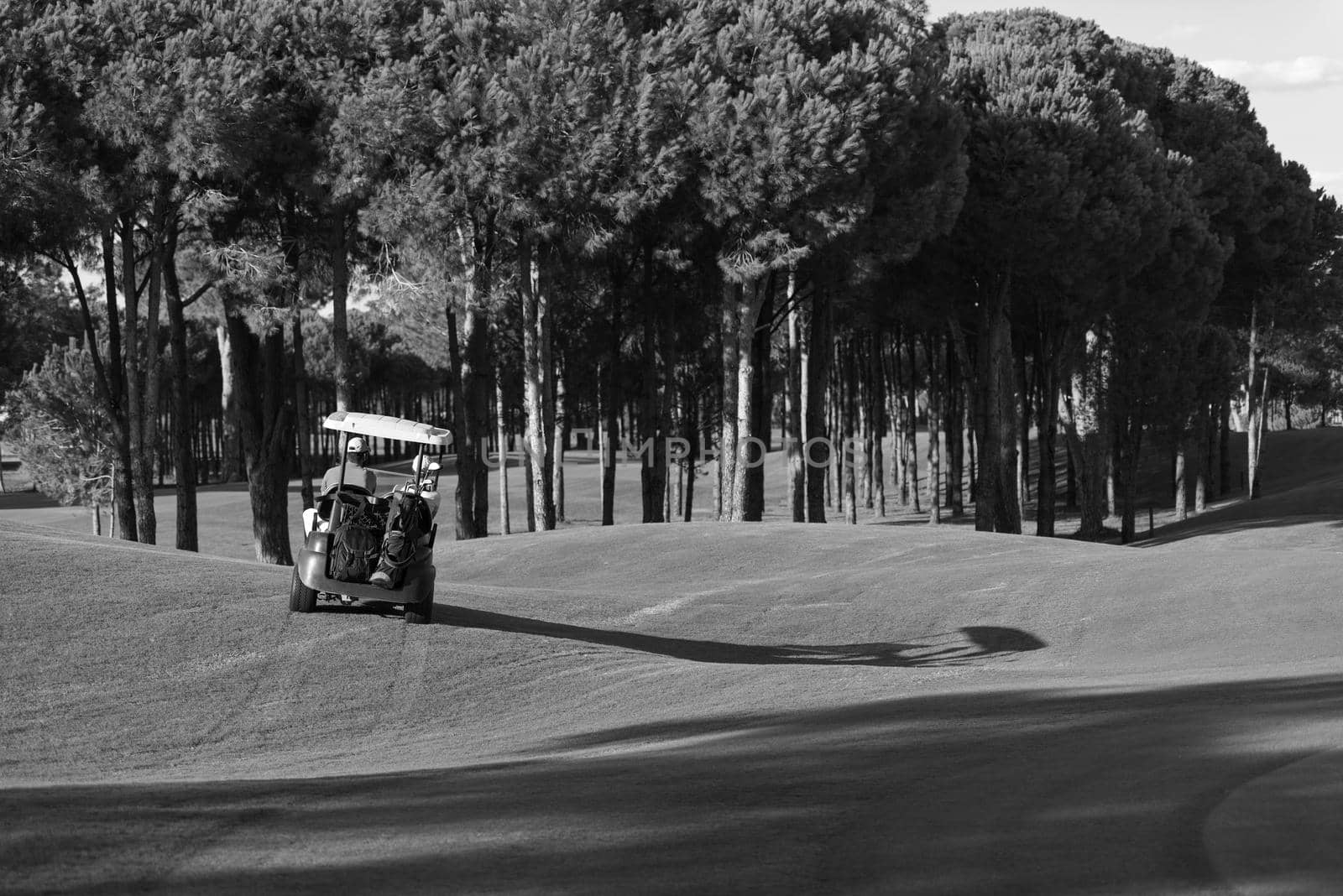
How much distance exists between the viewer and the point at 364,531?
1814 cm

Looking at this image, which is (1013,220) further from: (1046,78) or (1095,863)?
(1095,863)

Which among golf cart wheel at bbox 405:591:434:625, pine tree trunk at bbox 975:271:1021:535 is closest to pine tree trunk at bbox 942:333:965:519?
pine tree trunk at bbox 975:271:1021:535

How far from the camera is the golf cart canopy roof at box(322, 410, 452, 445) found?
17.0 m

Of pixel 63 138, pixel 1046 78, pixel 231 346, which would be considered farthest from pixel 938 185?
pixel 63 138

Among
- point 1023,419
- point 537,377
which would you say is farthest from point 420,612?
point 1023,419

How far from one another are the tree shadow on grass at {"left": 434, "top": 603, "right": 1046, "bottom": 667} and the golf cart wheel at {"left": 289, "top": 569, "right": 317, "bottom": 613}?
1870 mm

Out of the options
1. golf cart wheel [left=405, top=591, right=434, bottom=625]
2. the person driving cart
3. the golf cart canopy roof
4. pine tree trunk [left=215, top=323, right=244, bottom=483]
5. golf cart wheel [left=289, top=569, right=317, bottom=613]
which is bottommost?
→ golf cart wheel [left=405, top=591, right=434, bottom=625]

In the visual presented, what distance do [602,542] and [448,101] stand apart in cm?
1205

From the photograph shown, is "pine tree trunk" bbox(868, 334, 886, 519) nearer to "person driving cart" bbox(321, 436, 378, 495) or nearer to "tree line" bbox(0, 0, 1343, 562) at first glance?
"tree line" bbox(0, 0, 1343, 562)

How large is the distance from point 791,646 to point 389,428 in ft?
28.7

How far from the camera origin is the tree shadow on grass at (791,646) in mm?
21438

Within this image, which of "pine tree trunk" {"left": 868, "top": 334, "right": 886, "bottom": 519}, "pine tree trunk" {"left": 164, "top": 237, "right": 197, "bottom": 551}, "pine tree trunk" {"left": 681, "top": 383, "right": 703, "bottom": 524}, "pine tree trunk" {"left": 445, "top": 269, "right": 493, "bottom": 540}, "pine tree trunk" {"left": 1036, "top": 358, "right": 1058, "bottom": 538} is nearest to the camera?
"pine tree trunk" {"left": 164, "top": 237, "right": 197, "bottom": 551}

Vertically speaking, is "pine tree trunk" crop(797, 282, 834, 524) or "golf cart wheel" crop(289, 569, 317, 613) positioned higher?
"pine tree trunk" crop(797, 282, 834, 524)

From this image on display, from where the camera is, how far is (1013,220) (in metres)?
43.3
